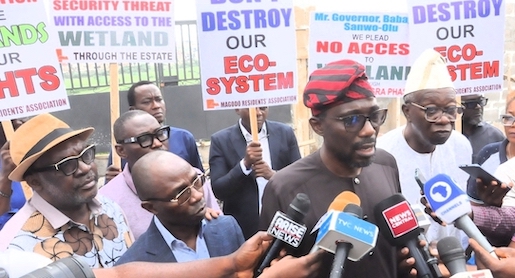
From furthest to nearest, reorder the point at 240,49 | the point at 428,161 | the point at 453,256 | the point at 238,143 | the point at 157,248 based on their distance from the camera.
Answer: the point at 238,143 → the point at 240,49 → the point at 428,161 → the point at 157,248 → the point at 453,256

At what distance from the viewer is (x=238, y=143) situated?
13.0 feet

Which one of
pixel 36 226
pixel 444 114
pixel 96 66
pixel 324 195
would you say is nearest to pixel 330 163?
pixel 324 195

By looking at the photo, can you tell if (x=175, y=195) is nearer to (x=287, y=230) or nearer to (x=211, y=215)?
(x=211, y=215)

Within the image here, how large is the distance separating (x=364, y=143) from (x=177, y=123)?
20.8 feet

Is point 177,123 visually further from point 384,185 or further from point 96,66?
point 384,185

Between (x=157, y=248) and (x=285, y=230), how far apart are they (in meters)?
0.71

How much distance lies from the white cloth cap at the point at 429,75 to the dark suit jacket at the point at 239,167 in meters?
1.24

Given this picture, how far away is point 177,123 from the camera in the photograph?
8.26 meters

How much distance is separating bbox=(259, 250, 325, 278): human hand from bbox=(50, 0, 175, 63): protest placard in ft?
9.77

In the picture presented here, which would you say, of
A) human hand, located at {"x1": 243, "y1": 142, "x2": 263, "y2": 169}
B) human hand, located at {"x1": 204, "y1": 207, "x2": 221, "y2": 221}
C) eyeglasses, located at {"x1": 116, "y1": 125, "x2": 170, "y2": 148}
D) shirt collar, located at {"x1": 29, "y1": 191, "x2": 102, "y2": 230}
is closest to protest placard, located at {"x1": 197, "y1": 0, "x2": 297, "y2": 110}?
human hand, located at {"x1": 243, "y1": 142, "x2": 263, "y2": 169}

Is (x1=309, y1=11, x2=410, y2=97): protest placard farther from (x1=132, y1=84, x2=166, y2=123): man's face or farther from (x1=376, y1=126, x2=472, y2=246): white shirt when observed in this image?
(x1=132, y1=84, x2=166, y2=123): man's face

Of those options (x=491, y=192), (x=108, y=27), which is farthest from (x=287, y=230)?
(x=108, y=27)

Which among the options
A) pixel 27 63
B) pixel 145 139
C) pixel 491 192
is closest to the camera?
pixel 491 192

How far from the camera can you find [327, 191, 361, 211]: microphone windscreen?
206 cm
